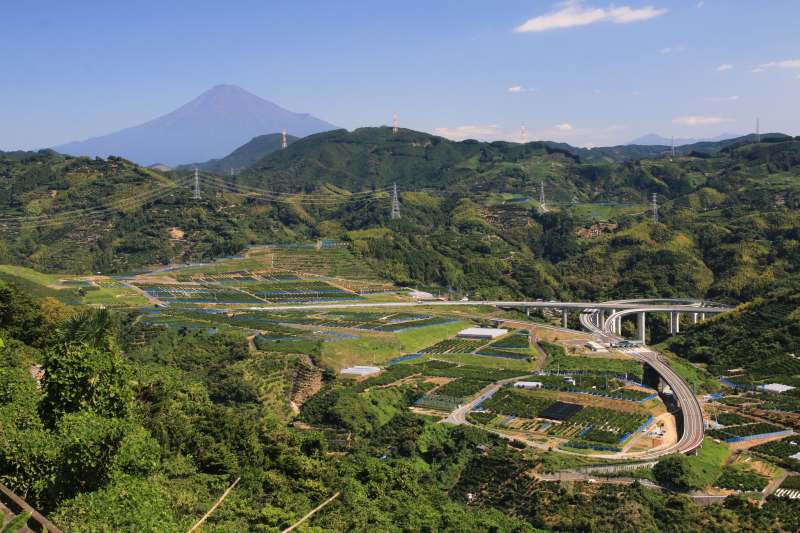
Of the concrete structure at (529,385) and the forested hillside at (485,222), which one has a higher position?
the forested hillside at (485,222)

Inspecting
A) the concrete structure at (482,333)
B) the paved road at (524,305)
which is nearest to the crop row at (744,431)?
the concrete structure at (482,333)

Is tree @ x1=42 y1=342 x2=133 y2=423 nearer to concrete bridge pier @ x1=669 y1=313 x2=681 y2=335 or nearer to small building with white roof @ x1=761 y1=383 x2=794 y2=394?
small building with white roof @ x1=761 y1=383 x2=794 y2=394

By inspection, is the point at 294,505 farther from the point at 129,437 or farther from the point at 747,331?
the point at 747,331

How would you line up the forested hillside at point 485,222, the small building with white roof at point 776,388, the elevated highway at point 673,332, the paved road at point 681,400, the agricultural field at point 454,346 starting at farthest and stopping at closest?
the forested hillside at point 485,222
the agricultural field at point 454,346
the small building with white roof at point 776,388
the elevated highway at point 673,332
the paved road at point 681,400

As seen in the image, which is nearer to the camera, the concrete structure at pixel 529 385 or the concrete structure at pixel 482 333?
the concrete structure at pixel 529 385

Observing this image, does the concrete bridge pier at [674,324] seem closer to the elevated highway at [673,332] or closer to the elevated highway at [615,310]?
the elevated highway at [673,332]

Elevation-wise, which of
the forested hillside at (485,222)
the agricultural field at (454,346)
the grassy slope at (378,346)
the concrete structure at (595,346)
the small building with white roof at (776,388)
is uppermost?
the forested hillside at (485,222)

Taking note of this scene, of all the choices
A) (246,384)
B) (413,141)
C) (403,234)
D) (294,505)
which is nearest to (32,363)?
(294,505)
